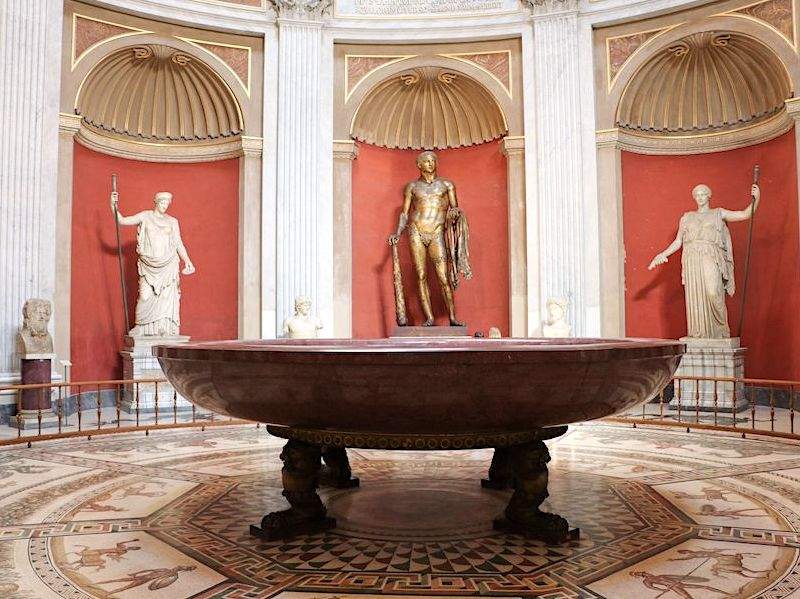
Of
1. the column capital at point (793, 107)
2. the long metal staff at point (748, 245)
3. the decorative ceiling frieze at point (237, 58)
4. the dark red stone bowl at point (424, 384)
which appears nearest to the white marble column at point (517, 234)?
the long metal staff at point (748, 245)

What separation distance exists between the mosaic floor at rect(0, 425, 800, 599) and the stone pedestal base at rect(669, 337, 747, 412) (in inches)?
117

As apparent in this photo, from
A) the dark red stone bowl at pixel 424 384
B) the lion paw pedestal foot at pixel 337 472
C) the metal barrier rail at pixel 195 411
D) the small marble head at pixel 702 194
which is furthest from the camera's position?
the small marble head at pixel 702 194

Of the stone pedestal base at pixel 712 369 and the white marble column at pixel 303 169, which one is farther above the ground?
the white marble column at pixel 303 169

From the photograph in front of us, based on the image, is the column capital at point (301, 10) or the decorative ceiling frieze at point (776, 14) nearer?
the decorative ceiling frieze at point (776, 14)

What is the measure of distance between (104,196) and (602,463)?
25.2 ft

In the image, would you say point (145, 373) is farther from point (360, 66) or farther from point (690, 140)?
point (690, 140)

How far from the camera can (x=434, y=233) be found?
982cm

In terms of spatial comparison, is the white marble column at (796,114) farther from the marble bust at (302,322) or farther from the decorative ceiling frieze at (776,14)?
the marble bust at (302,322)

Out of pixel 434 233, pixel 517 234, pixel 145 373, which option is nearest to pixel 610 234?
pixel 517 234

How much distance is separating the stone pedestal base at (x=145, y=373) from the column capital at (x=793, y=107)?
25.4 ft

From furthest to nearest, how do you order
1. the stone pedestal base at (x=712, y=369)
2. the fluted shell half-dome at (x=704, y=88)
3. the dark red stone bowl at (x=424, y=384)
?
the fluted shell half-dome at (x=704, y=88) < the stone pedestal base at (x=712, y=369) < the dark red stone bowl at (x=424, y=384)

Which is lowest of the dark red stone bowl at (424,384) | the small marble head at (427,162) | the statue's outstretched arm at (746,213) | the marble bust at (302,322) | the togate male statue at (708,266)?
the dark red stone bowl at (424,384)

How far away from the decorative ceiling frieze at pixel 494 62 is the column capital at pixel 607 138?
1.42 m

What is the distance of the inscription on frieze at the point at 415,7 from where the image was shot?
1005cm
